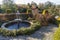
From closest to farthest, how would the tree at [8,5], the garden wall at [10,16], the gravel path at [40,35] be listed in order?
the gravel path at [40,35], the garden wall at [10,16], the tree at [8,5]

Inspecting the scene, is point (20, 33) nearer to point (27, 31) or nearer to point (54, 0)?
point (27, 31)

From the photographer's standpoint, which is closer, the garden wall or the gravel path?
the gravel path

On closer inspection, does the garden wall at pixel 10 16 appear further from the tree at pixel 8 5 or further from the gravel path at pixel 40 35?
the gravel path at pixel 40 35

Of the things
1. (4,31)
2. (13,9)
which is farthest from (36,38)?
(13,9)

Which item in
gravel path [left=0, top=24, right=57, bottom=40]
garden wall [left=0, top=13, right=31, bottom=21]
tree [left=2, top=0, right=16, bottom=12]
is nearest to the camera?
gravel path [left=0, top=24, right=57, bottom=40]

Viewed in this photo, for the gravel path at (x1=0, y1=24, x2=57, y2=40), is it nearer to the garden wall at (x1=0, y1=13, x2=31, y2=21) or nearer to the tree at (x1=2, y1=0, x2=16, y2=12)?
the garden wall at (x1=0, y1=13, x2=31, y2=21)

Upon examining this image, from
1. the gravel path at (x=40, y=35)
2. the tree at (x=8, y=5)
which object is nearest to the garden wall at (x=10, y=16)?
the tree at (x=8, y=5)

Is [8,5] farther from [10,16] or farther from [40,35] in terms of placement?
[40,35]

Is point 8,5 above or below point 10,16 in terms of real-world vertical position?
above

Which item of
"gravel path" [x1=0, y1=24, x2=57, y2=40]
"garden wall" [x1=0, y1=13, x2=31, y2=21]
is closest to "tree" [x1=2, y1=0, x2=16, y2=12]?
"garden wall" [x1=0, y1=13, x2=31, y2=21]

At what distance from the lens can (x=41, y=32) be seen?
995cm

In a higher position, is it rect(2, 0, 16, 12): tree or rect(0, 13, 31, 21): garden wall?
rect(2, 0, 16, 12): tree

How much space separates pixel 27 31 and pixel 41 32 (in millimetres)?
979

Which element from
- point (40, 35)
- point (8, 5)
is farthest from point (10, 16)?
point (40, 35)
